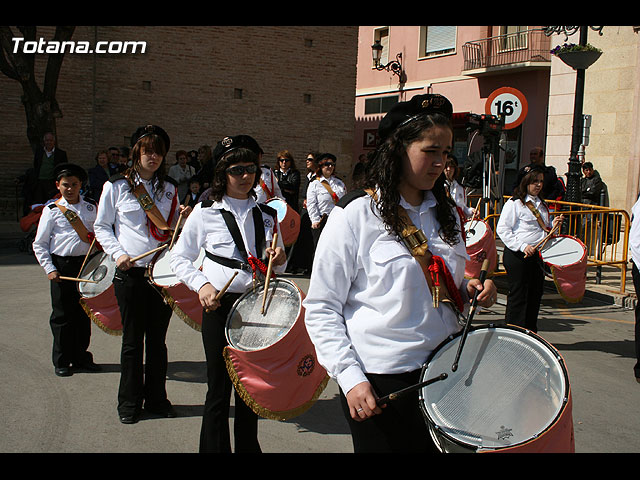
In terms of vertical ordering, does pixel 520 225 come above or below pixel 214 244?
below

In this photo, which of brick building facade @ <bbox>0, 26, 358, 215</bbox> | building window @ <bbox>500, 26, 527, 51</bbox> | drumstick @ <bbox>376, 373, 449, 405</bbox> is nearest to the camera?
drumstick @ <bbox>376, 373, 449, 405</bbox>

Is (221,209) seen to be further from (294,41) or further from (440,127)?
(294,41)

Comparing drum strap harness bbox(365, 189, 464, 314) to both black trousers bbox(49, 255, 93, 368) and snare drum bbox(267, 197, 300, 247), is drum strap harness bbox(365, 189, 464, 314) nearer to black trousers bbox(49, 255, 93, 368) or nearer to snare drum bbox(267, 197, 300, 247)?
black trousers bbox(49, 255, 93, 368)

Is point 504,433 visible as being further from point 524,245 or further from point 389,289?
point 524,245

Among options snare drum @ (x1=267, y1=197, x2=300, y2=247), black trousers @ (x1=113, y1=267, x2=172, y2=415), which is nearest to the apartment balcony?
snare drum @ (x1=267, y1=197, x2=300, y2=247)

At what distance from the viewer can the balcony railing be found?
81.9 feet

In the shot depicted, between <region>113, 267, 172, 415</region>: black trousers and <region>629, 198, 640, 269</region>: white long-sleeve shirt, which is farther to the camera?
<region>629, 198, 640, 269</region>: white long-sleeve shirt

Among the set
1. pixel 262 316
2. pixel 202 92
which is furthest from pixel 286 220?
pixel 202 92

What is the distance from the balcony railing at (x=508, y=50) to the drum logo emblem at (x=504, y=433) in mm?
24448

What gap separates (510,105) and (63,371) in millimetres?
8128

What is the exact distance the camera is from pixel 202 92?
22.5 metres

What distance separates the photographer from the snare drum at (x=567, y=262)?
7047mm

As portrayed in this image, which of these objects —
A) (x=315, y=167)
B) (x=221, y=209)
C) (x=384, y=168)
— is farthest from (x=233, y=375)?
(x=315, y=167)
